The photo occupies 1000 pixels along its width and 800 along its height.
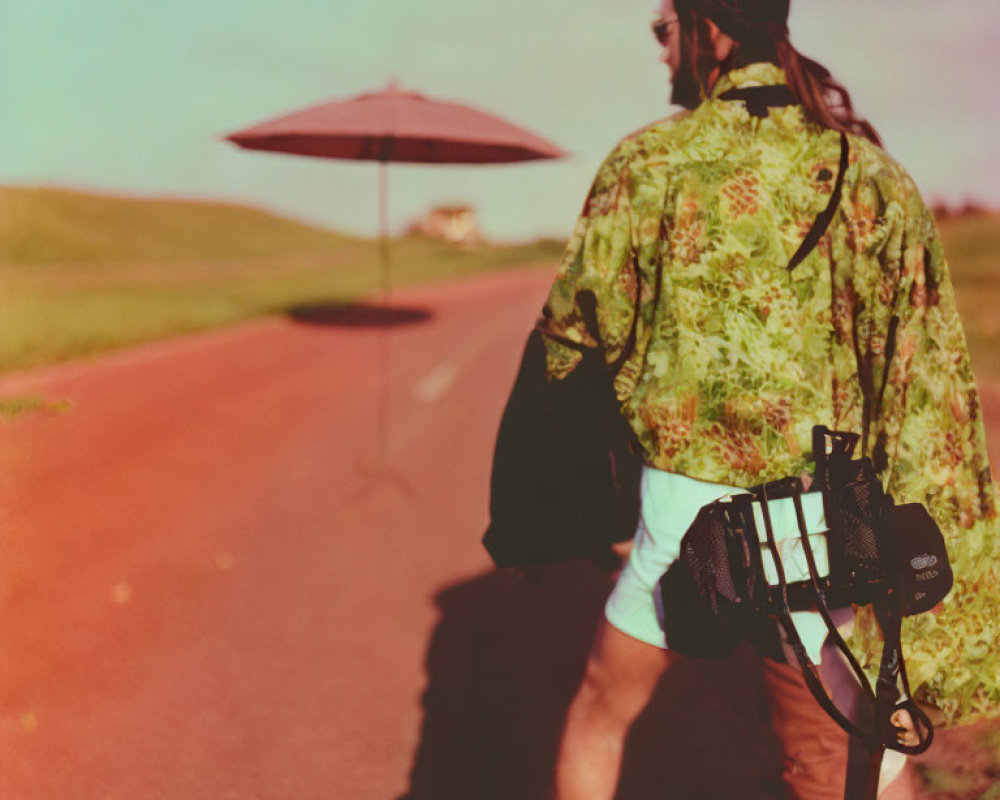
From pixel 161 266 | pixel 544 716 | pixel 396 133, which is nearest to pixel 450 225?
pixel 161 266

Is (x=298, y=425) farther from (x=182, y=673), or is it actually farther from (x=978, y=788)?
(x=978, y=788)

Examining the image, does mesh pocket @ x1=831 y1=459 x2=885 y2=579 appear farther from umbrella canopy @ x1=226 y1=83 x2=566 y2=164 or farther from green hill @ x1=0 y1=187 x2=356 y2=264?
green hill @ x1=0 y1=187 x2=356 y2=264

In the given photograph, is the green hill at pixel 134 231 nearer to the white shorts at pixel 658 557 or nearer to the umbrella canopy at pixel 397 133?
the umbrella canopy at pixel 397 133

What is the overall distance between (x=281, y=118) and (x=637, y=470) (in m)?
4.49

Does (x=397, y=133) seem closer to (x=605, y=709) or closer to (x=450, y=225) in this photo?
(x=605, y=709)

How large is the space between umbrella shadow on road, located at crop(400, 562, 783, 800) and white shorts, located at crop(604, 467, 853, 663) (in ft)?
3.26

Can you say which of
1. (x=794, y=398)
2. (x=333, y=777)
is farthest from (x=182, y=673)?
(x=794, y=398)

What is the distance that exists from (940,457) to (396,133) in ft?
14.1

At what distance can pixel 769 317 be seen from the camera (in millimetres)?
1633

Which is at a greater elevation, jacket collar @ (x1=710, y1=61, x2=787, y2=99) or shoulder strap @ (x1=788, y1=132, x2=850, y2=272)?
jacket collar @ (x1=710, y1=61, x2=787, y2=99)

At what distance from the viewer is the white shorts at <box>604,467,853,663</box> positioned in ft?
5.56

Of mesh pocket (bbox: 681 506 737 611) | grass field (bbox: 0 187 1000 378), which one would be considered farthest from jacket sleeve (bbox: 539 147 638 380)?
grass field (bbox: 0 187 1000 378)

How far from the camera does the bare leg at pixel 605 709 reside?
5.84 ft

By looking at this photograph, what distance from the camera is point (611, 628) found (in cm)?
180
